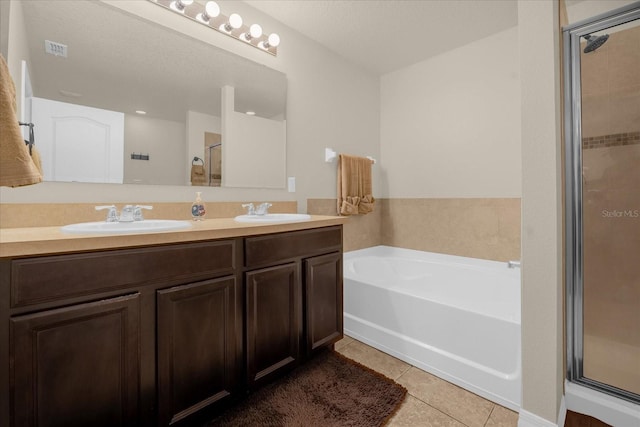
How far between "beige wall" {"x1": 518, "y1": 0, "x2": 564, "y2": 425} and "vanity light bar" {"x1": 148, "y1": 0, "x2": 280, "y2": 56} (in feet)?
5.21

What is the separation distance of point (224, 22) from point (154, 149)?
996mm

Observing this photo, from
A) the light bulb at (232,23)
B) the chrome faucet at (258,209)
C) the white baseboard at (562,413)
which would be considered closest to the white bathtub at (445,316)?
the white baseboard at (562,413)

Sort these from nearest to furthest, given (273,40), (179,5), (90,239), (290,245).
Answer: (90,239), (290,245), (179,5), (273,40)

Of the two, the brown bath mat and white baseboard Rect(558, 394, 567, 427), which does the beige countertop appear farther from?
white baseboard Rect(558, 394, 567, 427)

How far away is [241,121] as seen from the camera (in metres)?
2.07

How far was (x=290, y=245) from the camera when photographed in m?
1.62

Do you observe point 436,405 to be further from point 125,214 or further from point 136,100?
point 136,100

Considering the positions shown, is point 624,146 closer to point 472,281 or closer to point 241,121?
point 472,281

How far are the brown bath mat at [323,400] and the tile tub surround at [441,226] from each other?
1250 millimetres

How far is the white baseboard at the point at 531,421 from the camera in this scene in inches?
49.8

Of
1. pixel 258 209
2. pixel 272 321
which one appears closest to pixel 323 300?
pixel 272 321

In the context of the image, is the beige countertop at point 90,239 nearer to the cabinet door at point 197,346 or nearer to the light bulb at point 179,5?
the cabinet door at point 197,346

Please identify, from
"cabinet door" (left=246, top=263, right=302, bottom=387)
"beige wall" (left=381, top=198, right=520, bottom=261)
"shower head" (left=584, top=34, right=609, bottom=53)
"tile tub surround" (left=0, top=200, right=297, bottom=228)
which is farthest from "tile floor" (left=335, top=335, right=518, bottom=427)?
"shower head" (left=584, top=34, right=609, bottom=53)

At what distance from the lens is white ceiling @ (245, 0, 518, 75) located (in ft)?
6.81
